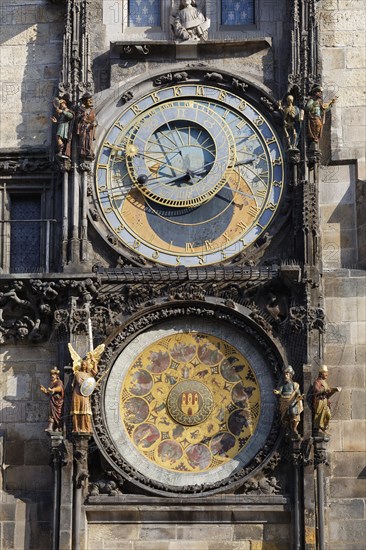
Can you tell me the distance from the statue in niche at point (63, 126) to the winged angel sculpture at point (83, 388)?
255 centimetres

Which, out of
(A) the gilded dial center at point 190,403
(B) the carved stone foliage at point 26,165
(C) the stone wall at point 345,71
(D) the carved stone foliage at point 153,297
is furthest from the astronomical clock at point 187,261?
(C) the stone wall at point 345,71

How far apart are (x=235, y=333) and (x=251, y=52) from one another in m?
3.63

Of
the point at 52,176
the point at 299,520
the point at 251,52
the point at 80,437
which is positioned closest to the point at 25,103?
the point at 52,176

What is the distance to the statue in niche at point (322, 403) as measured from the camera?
18.5m

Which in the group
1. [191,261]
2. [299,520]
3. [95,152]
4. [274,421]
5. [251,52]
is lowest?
[299,520]

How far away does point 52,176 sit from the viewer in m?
20.1

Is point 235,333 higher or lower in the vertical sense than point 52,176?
lower

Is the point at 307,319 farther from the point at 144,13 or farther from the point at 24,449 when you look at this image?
the point at 144,13

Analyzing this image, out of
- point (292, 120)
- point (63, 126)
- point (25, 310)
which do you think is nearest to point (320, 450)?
point (25, 310)

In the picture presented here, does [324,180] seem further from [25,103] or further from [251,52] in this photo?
[25,103]

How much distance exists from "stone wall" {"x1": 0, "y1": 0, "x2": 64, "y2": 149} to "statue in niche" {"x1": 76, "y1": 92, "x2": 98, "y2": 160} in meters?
0.65

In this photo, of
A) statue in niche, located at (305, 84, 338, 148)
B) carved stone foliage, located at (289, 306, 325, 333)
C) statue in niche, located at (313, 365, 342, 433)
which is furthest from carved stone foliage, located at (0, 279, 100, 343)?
statue in niche, located at (305, 84, 338, 148)

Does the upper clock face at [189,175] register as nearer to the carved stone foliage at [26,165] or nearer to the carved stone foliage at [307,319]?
the carved stone foliage at [26,165]

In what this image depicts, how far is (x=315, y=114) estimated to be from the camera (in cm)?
1973
